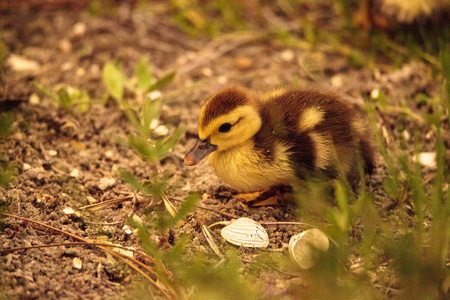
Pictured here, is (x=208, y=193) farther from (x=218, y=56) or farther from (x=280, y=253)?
(x=218, y=56)

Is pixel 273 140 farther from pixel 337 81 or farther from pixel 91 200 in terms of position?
pixel 337 81

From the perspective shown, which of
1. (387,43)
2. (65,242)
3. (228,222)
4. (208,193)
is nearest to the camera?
(65,242)

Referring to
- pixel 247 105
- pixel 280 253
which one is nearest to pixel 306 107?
pixel 247 105

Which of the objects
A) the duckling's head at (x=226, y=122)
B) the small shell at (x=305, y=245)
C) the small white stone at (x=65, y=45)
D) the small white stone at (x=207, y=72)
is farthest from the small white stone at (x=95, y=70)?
the small shell at (x=305, y=245)

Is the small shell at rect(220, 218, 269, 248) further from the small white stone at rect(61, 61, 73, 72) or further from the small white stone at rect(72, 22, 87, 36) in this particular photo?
the small white stone at rect(72, 22, 87, 36)

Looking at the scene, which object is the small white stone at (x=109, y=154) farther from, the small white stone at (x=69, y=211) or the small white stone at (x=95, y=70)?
the small white stone at (x=95, y=70)

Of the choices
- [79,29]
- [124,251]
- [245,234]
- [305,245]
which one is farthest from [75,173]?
[79,29]
